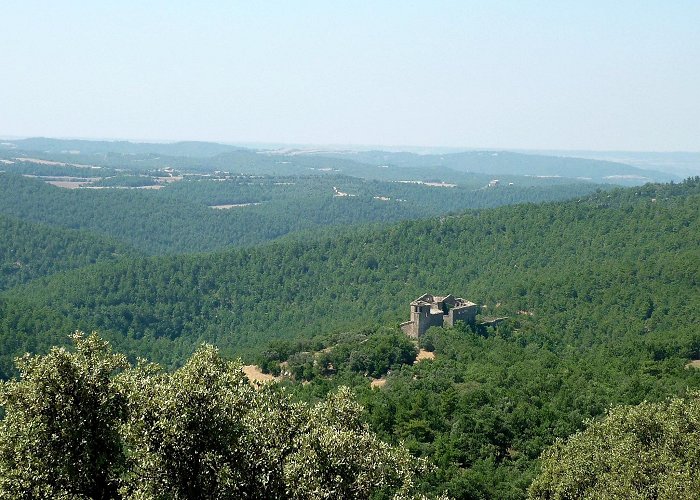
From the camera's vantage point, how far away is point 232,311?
119562 millimetres

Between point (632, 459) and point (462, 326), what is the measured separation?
40.0 metres

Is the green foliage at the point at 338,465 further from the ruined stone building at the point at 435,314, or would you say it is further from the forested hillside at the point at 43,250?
the forested hillside at the point at 43,250

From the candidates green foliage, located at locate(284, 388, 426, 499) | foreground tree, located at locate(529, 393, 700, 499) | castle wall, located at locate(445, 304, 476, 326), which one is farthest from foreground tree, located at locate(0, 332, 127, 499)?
castle wall, located at locate(445, 304, 476, 326)

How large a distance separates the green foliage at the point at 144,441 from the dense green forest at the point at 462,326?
18608 mm

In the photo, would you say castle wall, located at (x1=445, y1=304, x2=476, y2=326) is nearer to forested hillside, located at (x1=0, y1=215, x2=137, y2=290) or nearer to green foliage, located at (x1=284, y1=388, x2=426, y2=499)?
green foliage, located at (x1=284, y1=388, x2=426, y2=499)

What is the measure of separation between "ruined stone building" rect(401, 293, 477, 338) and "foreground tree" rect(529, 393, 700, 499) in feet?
104

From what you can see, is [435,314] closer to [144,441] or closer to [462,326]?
[462,326]

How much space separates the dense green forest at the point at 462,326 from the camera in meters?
45.9

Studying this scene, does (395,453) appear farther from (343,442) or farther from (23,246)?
(23,246)

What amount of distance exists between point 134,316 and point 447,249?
54.3m

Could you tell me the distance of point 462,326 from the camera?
70.9 metres

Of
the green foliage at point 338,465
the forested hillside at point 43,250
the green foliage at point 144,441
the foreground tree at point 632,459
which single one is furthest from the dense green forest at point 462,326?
the forested hillside at point 43,250

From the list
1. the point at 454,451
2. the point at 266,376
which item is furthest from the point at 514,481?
the point at 266,376

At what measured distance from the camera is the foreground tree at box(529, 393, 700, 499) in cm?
2873
